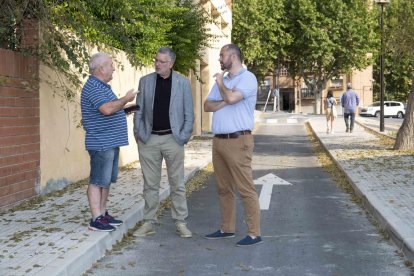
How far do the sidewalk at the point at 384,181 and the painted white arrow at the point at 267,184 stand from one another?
1.32 meters

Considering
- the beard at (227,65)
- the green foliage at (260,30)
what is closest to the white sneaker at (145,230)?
the beard at (227,65)

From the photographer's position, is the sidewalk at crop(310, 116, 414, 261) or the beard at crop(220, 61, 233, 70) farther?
the sidewalk at crop(310, 116, 414, 261)

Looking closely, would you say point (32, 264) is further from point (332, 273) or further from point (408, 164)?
point (408, 164)

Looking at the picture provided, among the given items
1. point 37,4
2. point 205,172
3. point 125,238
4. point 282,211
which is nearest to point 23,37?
point 37,4

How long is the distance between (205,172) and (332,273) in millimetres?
7921

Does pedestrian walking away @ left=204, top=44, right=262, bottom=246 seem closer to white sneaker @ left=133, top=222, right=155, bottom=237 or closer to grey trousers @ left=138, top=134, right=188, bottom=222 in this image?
grey trousers @ left=138, top=134, right=188, bottom=222

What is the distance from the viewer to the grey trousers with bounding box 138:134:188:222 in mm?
6574

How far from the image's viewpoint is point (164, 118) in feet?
21.4

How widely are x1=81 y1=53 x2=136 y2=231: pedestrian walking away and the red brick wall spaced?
6.10ft

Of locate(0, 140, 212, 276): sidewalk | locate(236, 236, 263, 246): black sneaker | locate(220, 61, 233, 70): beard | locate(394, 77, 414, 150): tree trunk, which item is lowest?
locate(236, 236, 263, 246): black sneaker

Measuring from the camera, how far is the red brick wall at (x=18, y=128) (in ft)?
25.9

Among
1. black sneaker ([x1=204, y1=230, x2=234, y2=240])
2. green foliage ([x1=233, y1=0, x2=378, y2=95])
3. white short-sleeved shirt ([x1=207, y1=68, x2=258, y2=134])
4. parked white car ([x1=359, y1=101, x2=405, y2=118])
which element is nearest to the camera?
white short-sleeved shirt ([x1=207, y1=68, x2=258, y2=134])

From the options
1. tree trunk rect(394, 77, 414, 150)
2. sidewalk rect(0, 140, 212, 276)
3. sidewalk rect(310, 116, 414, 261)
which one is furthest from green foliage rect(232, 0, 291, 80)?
sidewalk rect(0, 140, 212, 276)

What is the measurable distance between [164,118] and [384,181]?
5.37 metres
